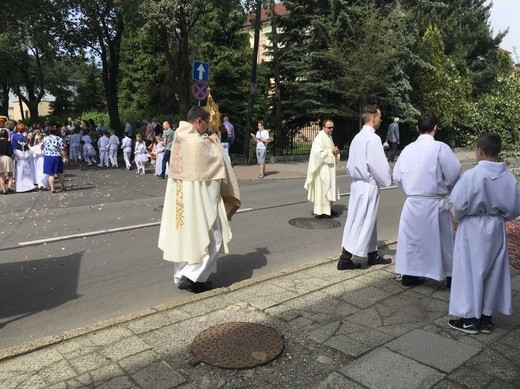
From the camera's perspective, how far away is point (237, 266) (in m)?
6.16

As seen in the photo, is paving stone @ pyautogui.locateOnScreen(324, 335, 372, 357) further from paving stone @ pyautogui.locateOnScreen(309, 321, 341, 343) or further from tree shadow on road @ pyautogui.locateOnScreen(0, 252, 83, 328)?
tree shadow on road @ pyautogui.locateOnScreen(0, 252, 83, 328)

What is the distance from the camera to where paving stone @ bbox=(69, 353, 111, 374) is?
3.46 m

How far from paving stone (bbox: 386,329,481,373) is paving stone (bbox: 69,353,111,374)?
2.14 meters

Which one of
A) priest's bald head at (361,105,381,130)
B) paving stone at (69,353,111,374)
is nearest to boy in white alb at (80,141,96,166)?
priest's bald head at (361,105,381,130)

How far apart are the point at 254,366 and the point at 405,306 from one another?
1759 mm

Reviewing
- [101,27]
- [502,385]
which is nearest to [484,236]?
[502,385]

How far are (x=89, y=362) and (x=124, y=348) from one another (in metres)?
0.28

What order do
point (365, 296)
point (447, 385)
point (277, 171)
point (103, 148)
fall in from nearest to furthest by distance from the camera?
1. point (447, 385)
2. point (365, 296)
3. point (277, 171)
4. point (103, 148)

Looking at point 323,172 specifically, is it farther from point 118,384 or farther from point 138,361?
point 118,384

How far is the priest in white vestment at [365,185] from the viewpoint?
5465mm

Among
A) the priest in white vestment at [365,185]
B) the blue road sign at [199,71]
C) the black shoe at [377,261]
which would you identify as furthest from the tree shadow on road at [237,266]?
the blue road sign at [199,71]

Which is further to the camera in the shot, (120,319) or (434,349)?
(120,319)

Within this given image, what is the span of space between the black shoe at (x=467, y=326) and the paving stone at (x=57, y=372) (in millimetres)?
2996

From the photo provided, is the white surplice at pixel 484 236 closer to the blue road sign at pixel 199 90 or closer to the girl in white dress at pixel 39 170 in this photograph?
the blue road sign at pixel 199 90
